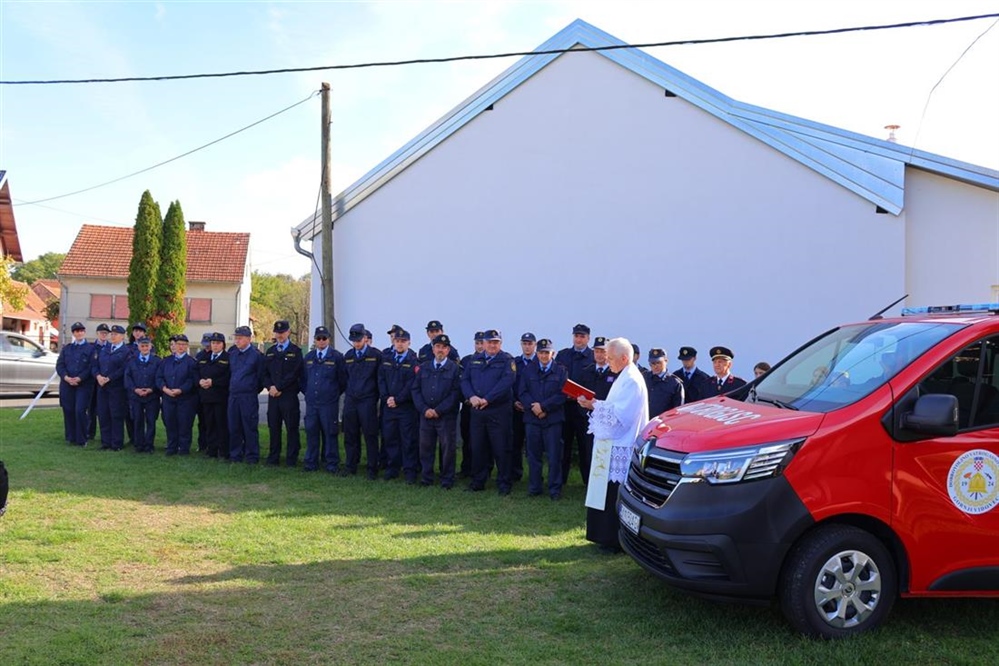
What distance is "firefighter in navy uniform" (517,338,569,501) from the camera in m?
9.41

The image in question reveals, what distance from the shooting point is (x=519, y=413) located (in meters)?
10.6

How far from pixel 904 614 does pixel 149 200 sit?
38.0 metres

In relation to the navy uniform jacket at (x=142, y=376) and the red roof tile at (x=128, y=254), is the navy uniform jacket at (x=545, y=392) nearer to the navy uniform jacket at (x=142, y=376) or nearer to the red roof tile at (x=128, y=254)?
the navy uniform jacket at (x=142, y=376)

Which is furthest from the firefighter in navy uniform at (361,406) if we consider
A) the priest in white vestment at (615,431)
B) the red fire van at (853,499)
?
A: the red fire van at (853,499)

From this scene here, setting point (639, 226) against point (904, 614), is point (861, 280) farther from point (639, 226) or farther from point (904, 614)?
point (904, 614)

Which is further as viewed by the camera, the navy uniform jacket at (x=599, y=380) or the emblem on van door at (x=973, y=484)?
the navy uniform jacket at (x=599, y=380)

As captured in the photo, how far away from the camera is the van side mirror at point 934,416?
455 centimetres

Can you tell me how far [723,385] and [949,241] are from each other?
4467 millimetres

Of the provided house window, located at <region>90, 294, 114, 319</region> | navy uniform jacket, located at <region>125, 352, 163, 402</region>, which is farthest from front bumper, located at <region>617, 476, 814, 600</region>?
house window, located at <region>90, 294, 114, 319</region>

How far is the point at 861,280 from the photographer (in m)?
11.3

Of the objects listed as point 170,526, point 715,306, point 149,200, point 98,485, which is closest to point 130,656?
point 170,526

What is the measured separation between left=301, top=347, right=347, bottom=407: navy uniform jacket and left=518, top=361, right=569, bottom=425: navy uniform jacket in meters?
2.84

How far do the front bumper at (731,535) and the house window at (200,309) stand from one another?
42.5 metres

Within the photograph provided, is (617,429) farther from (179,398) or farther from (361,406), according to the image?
(179,398)
